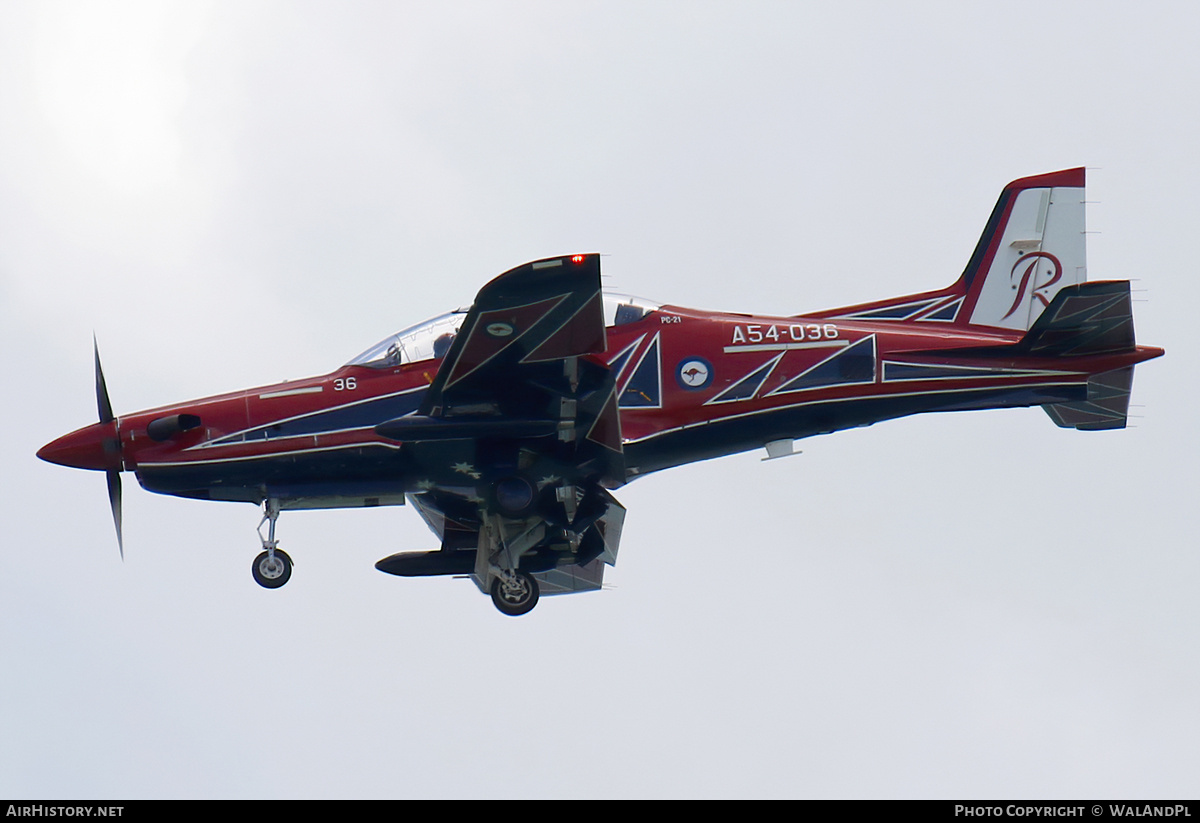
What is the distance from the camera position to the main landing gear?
18.5m

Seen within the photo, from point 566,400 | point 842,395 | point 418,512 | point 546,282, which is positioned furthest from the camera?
point 418,512

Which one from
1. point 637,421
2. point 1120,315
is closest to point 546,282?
point 637,421

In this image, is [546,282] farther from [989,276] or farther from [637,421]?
[989,276]

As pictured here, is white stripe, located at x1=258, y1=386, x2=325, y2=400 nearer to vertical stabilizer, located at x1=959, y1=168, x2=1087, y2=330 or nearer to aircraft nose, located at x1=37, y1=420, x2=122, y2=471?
aircraft nose, located at x1=37, y1=420, x2=122, y2=471

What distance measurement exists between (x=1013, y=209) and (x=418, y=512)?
8.83 meters

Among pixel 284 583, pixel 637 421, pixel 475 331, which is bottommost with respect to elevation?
pixel 284 583

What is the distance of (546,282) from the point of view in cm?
1586

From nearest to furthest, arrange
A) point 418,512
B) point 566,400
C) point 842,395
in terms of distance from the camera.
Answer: point 566,400, point 842,395, point 418,512

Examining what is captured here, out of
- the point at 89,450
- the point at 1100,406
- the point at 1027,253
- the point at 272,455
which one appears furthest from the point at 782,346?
the point at 89,450

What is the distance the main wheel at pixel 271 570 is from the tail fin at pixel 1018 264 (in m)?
7.75

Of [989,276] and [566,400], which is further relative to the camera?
[989,276]

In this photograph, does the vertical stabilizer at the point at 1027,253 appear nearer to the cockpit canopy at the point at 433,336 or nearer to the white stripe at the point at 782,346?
the white stripe at the point at 782,346

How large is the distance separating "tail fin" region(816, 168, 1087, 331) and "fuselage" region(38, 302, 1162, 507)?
5.07 ft

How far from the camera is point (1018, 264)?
806 inches
